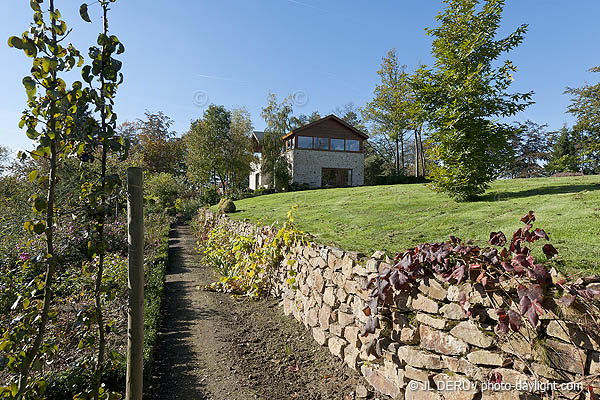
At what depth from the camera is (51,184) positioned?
1.65m

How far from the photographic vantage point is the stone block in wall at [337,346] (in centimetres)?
375

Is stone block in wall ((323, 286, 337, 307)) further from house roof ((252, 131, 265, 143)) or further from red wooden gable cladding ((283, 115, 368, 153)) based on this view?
house roof ((252, 131, 265, 143))

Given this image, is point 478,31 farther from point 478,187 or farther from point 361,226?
point 361,226

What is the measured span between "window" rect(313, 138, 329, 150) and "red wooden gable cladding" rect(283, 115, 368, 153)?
30 centimetres

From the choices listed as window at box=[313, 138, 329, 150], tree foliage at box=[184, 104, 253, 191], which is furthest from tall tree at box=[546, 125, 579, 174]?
tree foliage at box=[184, 104, 253, 191]

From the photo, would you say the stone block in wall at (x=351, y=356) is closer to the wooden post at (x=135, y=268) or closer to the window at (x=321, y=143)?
the wooden post at (x=135, y=268)

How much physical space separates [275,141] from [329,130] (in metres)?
4.45

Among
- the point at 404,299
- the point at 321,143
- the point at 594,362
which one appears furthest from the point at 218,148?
the point at 594,362

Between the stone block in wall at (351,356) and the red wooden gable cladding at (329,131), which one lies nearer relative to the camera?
the stone block in wall at (351,356)

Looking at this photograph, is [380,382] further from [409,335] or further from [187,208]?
[187,208]

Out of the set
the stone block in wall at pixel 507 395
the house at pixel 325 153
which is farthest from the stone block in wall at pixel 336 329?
the house at pixel 325 153

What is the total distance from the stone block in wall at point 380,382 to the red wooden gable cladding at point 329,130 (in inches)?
821

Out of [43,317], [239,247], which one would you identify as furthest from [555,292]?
A: [239,247]

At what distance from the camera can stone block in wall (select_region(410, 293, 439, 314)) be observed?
2.68 metres
